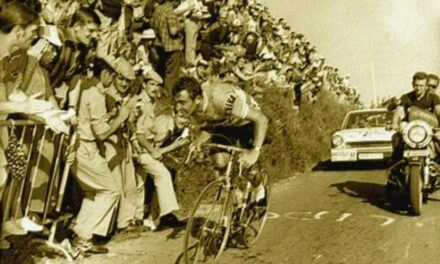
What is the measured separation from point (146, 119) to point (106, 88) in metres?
0.88

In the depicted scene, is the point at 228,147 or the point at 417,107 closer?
the point at 228,147

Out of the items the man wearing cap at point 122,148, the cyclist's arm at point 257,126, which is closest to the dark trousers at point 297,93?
the man wearing cap at point 122,148

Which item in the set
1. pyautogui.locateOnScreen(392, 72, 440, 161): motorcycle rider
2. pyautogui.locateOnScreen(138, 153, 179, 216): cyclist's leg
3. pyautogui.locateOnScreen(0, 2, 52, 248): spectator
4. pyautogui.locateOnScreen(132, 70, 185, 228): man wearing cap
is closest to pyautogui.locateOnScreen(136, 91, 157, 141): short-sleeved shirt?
pyautogui.locateOnScreen(132, 70, 185, 228): man wearing cap

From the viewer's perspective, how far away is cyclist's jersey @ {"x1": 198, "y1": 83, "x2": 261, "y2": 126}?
6.71 metres

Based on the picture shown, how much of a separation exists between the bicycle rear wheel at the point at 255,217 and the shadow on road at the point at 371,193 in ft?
9.37

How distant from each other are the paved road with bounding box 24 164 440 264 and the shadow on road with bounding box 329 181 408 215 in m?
0.02

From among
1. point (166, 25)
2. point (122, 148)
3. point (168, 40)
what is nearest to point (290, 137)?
point (168, 40)

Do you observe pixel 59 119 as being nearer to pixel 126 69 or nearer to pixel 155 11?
pixel 126 69

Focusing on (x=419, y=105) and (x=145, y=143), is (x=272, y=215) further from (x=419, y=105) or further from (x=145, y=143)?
(x=145, y=143)

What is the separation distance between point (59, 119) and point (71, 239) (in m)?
2.58

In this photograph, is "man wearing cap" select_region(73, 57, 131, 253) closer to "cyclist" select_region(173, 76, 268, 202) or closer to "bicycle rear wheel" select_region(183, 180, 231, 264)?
Answer: "cyclist" select_region(173, 76, 268, 202)

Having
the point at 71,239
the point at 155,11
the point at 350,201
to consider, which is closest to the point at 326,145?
the point at 350,201

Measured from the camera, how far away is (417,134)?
32.1ft

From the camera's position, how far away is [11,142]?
5.48 m
